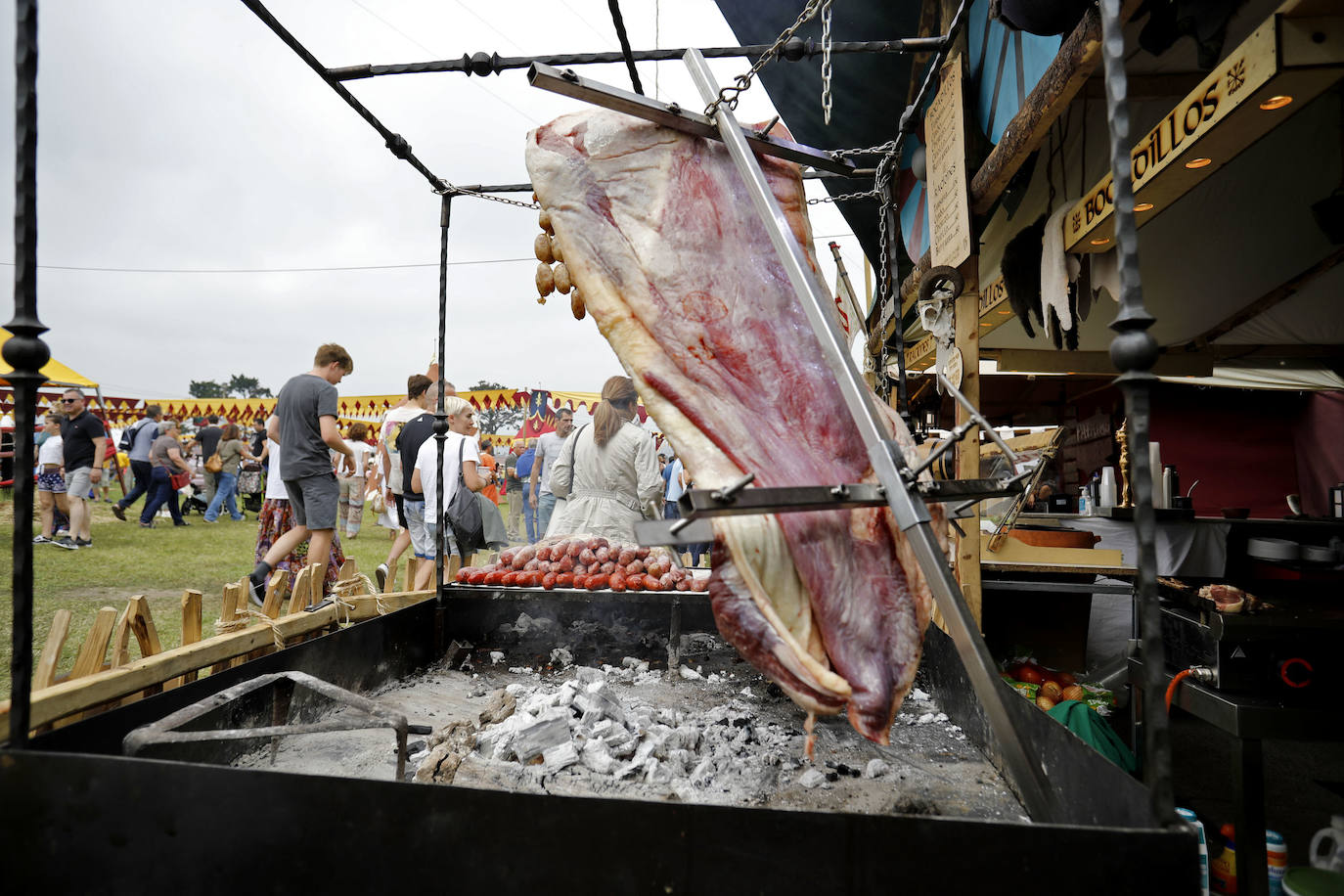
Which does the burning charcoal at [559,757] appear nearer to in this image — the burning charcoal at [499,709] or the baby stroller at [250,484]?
the burning charcoal at [499,709]

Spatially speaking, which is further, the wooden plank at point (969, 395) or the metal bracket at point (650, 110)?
the wooden plank at point (969, 395)

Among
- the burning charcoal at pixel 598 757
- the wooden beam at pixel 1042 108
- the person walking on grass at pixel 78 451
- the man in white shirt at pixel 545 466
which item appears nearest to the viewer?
the burning charcoal at pixel 598 757

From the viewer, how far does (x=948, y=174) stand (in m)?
3.37

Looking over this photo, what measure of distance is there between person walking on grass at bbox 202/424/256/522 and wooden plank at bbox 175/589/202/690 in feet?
40.0

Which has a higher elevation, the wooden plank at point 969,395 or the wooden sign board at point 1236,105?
the wooden sign board at point 1236,105

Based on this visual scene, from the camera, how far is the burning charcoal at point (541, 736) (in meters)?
2.03

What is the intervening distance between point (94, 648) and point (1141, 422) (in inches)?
104

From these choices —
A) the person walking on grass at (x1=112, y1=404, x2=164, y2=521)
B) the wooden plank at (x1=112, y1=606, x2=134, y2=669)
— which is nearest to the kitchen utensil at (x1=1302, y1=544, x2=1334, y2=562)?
the wooden plank at (x1=112, y1=606, x2=134, y2=669)

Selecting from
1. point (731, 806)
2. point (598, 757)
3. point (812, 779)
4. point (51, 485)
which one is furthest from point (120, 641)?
point (51, 485)

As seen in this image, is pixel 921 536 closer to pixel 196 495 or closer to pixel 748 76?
pixel 748 76

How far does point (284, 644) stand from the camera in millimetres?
2576

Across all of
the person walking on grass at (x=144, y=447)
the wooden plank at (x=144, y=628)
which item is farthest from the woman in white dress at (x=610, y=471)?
the person walking on grass at (x=144, y=447)

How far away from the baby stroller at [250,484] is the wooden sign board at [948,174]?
14392 millimetres

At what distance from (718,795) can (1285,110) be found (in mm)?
2563
